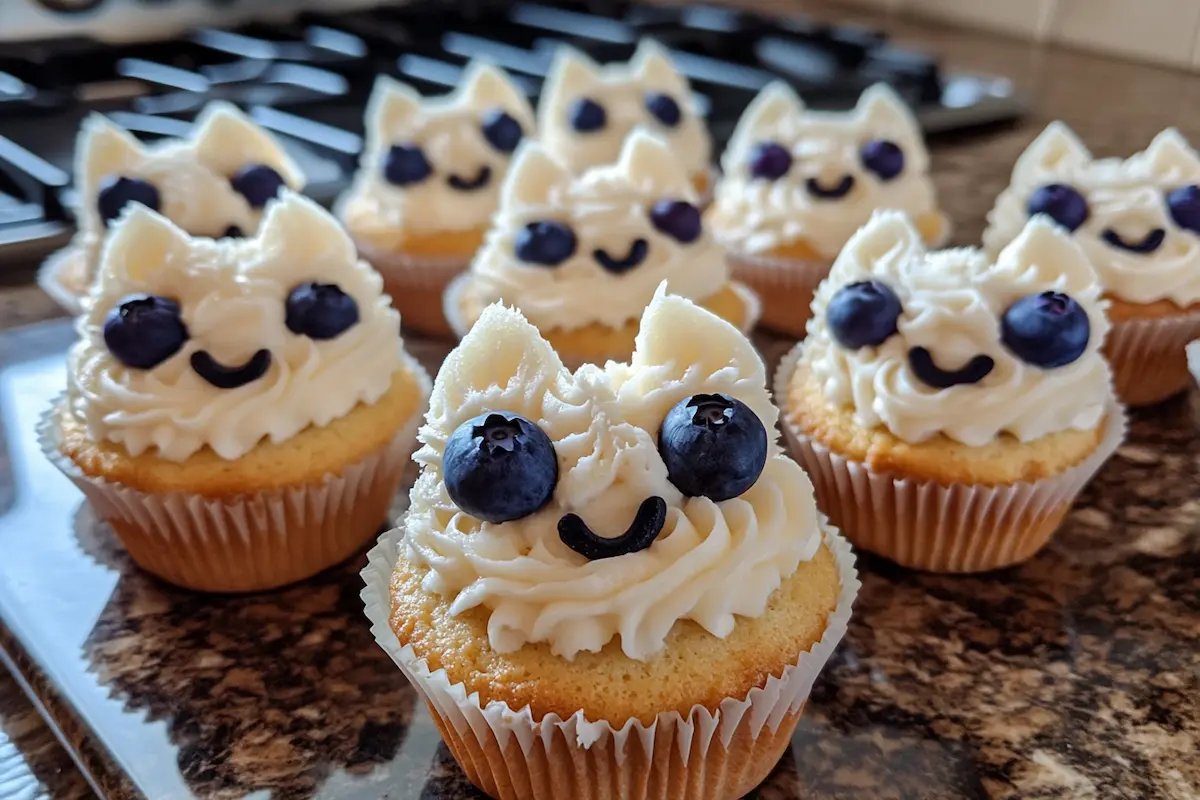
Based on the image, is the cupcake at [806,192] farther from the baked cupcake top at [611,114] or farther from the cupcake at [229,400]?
the cupcake at [229,400]

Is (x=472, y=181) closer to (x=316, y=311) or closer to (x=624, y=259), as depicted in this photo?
(x=624, y=259)

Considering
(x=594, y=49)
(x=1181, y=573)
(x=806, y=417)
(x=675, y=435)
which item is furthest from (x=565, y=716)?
(x=594, y=49)

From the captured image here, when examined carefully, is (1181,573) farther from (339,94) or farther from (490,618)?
(339,94)

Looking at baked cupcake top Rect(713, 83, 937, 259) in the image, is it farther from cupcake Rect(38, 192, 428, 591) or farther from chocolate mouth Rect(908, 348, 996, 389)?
cupcake Rect(38, 192, 428, 591)

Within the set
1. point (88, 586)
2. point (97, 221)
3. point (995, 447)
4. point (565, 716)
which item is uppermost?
point (97, 221)

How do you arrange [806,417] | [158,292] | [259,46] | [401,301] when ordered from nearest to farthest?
1. [158,292]
2. [806,417]
3. [401,301]
4. [259,46]

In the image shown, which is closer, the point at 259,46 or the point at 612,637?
the point at 612,637

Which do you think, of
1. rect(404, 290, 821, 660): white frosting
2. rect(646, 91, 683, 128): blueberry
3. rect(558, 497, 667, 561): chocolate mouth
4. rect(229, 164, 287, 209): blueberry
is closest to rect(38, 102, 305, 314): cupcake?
rect(229, 164, 287, 209): blueberry

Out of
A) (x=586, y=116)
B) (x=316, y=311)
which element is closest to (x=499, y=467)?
(x=316, y=311)
